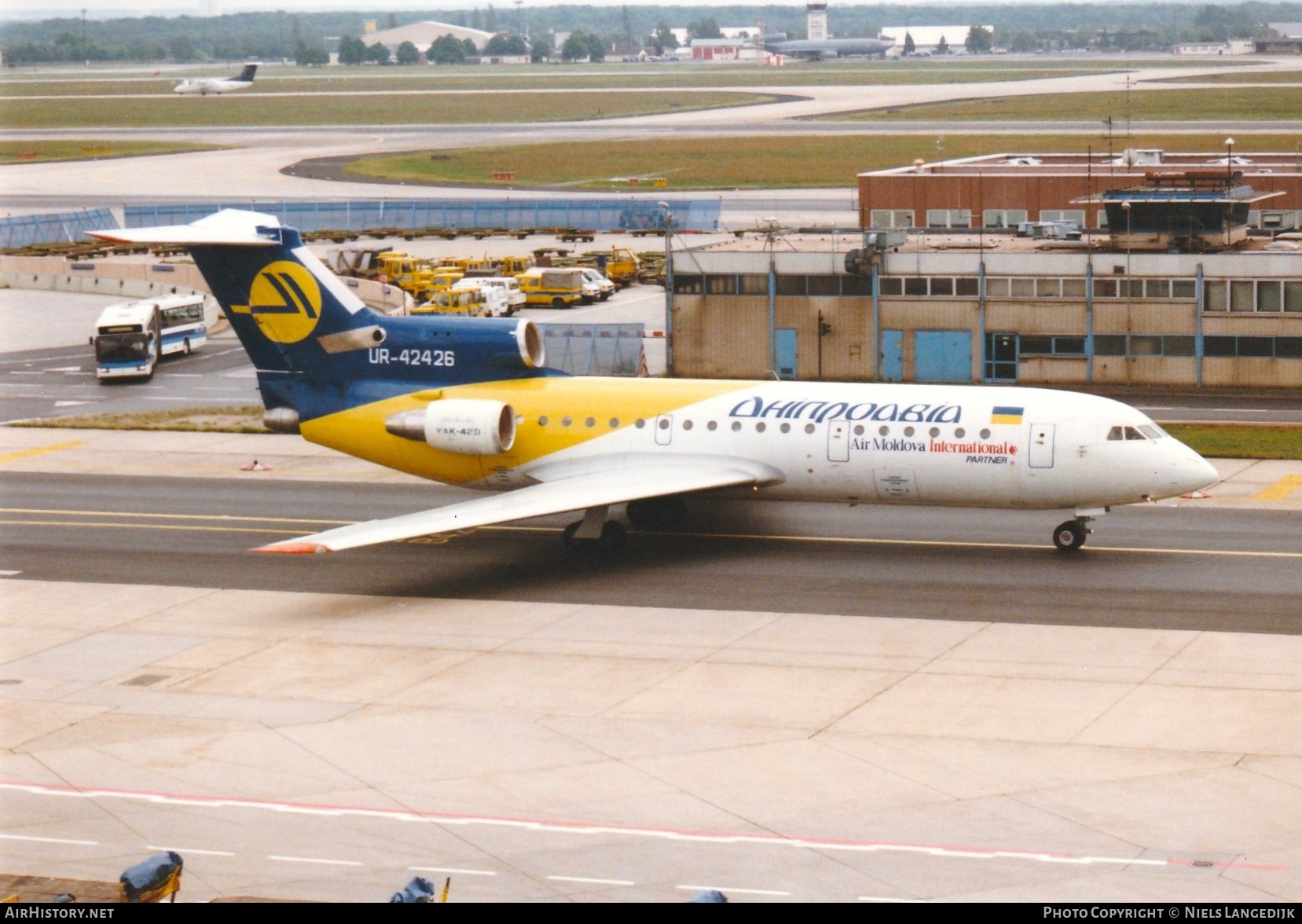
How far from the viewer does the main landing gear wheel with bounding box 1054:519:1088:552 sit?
40312mm

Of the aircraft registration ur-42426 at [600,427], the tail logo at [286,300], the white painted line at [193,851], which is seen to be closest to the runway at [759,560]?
the aircraft registration ur-42426 at [600,427]

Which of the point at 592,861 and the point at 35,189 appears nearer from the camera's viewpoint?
the point at 592,861

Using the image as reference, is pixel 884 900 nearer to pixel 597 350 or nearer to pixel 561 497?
pixel 561 497

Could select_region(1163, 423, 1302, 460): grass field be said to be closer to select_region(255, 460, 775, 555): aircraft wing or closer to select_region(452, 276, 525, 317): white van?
select_region(255, 460, 775, 555): aircraft wing

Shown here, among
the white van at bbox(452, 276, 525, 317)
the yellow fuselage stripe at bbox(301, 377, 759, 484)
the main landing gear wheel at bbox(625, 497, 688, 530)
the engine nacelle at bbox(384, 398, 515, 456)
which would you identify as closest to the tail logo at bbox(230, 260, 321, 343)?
the yellow fuselage stripe at bbox(301, 377, 759, 484)

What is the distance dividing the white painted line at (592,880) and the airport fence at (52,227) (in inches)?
4108

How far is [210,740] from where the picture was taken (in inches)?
1135

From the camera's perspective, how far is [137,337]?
72.4 m

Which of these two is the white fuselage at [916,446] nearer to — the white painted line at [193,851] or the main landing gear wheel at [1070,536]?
the main landing gear wheel at [1070,536]

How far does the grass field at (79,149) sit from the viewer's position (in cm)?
17038

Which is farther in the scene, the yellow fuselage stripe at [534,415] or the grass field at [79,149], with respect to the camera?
the grass field at [79,149]

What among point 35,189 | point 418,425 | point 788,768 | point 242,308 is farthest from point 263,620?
point 35,189

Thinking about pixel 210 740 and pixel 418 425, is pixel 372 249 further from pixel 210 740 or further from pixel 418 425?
pixel 210 740

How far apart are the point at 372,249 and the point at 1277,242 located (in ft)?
188
